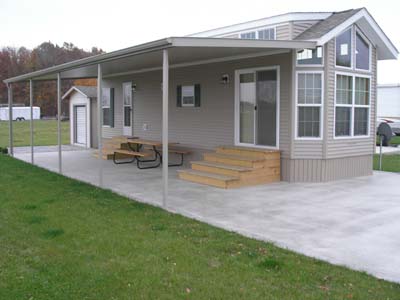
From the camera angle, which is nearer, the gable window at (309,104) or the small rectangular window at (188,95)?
the gable window at (309,104)

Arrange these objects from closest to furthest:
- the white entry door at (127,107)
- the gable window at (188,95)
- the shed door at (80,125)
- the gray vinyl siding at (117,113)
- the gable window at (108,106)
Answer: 1. the gable window at (188,95)
2. the white entry door at (127,107)
3. the gray vinyl siding at (117,113)
4. the gable window at (108,106)
5. the shed door at (80,125)

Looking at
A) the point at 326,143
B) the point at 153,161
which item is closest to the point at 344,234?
the point at 326,143

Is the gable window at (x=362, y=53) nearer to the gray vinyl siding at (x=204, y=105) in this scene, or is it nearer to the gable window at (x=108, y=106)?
the gray vinyl siding at (x=204, y=105)

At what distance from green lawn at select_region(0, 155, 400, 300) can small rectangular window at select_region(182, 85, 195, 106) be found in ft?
18.1

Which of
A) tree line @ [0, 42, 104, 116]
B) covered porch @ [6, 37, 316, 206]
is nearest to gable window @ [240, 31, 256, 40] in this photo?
covered porch @ [6, 37, 316, 206]

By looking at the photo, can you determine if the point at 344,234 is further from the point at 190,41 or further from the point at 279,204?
the point at 190,41

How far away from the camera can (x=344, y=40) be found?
9.60 metres

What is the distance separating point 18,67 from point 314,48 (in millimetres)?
58022

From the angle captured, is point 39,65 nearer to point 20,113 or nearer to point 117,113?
point 20,113

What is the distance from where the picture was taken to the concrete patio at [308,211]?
4.86m

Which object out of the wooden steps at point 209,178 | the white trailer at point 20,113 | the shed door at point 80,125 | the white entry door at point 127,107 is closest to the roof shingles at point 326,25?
the wooden steps at point 209,178

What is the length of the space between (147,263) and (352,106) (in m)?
6.98

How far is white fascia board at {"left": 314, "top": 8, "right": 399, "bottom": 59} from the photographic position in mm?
8805

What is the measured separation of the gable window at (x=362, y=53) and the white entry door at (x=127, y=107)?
272 inches
